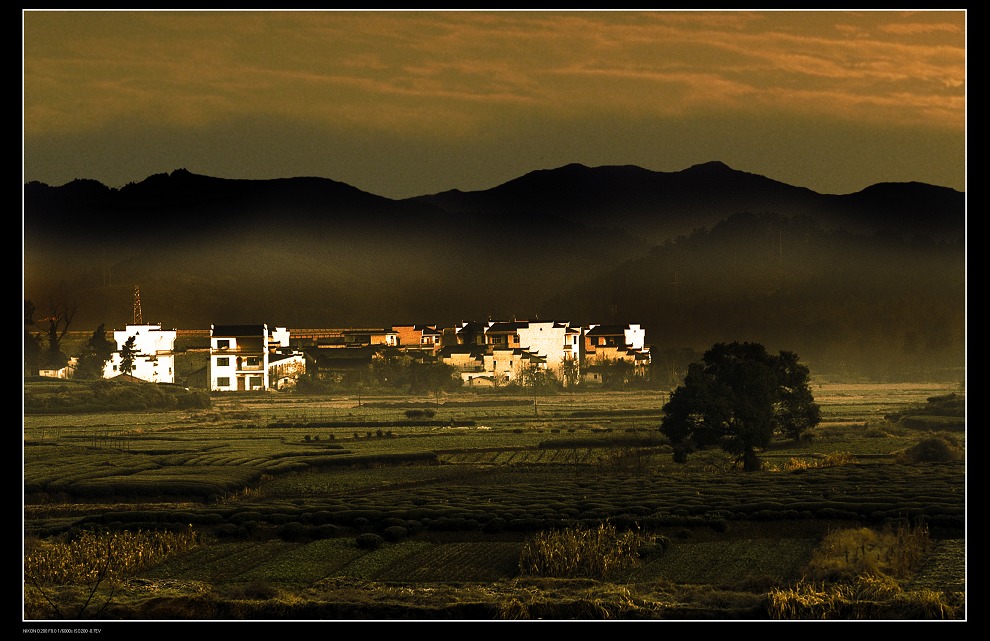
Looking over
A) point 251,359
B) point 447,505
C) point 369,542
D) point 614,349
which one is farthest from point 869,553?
point 251,359

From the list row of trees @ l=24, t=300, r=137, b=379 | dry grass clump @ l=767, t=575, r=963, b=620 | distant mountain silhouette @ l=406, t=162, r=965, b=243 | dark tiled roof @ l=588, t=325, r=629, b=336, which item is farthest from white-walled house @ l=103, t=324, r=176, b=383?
dry grass clump @ l=767, t=575, r=963, b=620

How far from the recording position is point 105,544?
30188 millimetres

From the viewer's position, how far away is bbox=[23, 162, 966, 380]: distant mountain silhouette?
249ft

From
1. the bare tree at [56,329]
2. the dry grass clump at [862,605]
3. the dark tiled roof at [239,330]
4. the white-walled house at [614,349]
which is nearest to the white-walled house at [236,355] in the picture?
the dark tiled roof at [239,330]

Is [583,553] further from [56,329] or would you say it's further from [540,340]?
[56,329]

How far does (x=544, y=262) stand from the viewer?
8412cm

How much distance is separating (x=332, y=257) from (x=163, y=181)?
20.5m

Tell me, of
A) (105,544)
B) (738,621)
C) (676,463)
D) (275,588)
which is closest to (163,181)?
(676,463)

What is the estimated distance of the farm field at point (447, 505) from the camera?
25.1m

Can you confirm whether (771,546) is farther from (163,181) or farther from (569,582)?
(163,181)

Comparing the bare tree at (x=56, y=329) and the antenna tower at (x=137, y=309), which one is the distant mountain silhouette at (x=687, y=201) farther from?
the bare tree at (x=56, y=329)

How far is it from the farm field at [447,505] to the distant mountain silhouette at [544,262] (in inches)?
444

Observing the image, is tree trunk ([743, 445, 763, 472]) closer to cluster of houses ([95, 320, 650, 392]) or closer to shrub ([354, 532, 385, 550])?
shrub ([354, 532, 385, 550])

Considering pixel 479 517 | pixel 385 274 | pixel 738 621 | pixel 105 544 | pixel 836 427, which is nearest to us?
pixel 738 621
